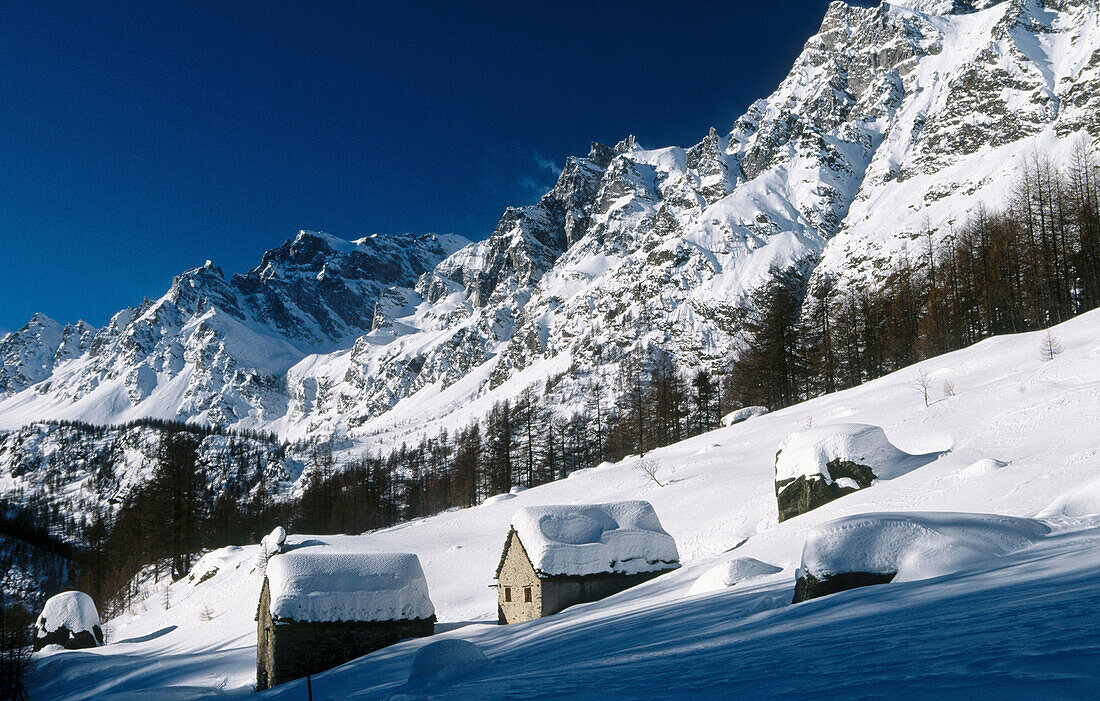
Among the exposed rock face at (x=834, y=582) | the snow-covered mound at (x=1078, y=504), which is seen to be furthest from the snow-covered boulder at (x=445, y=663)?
the snow-covered mound at (x=1078, y=504)

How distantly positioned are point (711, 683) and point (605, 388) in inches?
5489

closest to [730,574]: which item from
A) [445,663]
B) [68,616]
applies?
[445,663]

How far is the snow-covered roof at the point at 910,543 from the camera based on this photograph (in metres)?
12.6

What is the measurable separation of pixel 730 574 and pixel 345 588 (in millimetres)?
14763

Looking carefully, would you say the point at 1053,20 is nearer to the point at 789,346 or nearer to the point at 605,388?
the point at 605,388

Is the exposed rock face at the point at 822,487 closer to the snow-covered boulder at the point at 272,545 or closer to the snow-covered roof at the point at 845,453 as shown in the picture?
the snow-covered roof at the point at 845,453

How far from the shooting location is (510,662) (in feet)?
45.3

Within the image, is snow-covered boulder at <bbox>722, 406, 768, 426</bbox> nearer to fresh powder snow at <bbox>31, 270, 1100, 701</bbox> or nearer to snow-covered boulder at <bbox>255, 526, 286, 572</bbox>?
fresh powder snow at <bbox>31, 270, 1100, 701</bbox>

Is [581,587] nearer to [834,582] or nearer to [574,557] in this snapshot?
[574,557]

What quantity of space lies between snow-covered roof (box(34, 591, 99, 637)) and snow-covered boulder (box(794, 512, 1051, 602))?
51870 mm

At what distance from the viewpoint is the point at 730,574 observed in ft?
62.1

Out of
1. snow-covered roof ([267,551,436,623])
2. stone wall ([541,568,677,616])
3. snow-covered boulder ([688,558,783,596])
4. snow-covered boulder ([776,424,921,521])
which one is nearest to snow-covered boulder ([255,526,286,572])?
snow-covered roof ([267,551,436,623])

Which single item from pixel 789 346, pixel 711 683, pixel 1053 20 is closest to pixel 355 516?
pixel 789 346

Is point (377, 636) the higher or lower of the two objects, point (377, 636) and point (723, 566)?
the lower
